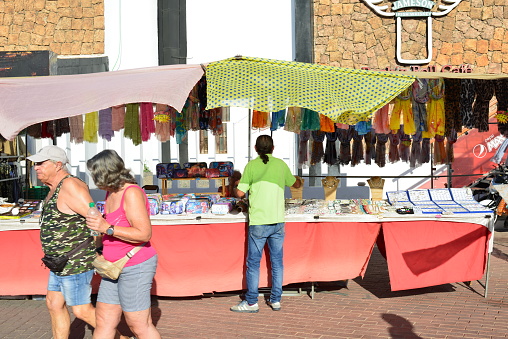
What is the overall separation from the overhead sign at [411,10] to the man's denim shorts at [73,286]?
11143 mm

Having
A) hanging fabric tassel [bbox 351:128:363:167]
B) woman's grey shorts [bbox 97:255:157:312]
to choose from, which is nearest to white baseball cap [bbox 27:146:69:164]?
woman's grey shorts [bbox 97:255:157:312]

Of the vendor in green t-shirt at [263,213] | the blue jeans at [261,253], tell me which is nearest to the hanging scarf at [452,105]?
the vendor in green t-shirt at [263,213]

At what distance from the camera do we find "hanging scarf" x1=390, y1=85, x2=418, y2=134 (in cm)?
721

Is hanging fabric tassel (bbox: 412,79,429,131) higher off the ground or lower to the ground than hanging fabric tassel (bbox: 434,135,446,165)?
higher

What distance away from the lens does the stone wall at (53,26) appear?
1442 centimetres

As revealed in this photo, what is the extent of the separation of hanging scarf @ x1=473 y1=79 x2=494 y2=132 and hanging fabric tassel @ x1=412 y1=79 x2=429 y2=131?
0.68 meters

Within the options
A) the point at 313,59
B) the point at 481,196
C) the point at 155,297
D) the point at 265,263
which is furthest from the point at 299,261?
the point at 313,59

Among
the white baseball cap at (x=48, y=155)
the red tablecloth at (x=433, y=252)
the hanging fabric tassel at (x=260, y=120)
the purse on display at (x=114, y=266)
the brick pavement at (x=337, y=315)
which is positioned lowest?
the brick pavement at (x=337, y=315)

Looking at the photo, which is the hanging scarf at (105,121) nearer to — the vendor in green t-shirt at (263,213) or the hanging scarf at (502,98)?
the vendor in green t-shirt at (263,213)

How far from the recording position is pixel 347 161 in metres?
9.98

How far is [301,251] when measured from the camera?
614 cm

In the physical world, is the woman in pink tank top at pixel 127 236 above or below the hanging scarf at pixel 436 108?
below

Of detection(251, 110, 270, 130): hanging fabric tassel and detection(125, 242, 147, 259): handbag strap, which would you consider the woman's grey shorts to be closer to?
detection(125, 242, 147, 259): handbag strap

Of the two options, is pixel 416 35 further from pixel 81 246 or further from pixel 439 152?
pixel 81 246
